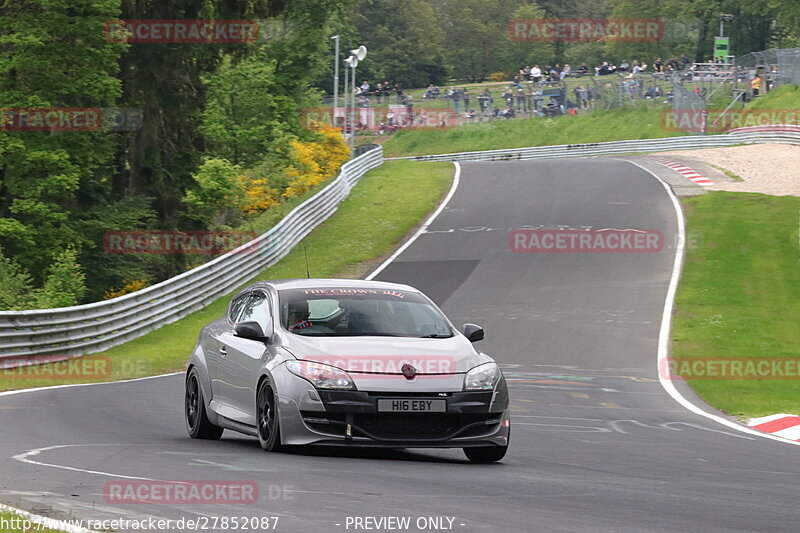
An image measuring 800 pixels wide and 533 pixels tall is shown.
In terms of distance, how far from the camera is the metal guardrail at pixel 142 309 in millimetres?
21156

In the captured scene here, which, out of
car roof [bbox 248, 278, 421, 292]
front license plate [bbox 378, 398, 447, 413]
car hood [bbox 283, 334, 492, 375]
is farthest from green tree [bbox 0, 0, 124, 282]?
front license plate [bbox 378, 398, 447, 413]

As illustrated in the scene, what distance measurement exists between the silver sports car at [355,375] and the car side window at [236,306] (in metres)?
0.43

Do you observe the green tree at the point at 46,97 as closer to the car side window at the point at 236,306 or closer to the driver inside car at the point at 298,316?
the car side window at the point at 236,306

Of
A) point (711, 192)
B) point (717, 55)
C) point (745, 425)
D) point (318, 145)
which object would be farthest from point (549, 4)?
point (745, 425)

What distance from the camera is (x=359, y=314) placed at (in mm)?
10453

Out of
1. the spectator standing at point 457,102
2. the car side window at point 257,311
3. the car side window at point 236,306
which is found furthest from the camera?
the spectator standing at point 457,102

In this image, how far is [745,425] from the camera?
1489 cm

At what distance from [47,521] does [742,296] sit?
2456 centimetres

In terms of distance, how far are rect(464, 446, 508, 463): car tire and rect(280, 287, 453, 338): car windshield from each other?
1.01 meters

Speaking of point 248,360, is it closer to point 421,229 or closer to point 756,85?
point 421,229

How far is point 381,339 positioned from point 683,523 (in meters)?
3.47

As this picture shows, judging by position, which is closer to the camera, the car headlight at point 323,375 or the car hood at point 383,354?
the car headlight at point 323,375

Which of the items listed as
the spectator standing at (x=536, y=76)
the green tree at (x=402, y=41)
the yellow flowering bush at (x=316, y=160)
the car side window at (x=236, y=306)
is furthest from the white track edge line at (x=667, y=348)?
the green tree at (x=402, y=41)

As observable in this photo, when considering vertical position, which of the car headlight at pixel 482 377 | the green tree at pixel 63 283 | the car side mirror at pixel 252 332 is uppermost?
the car side mirror at pixel 252 332
